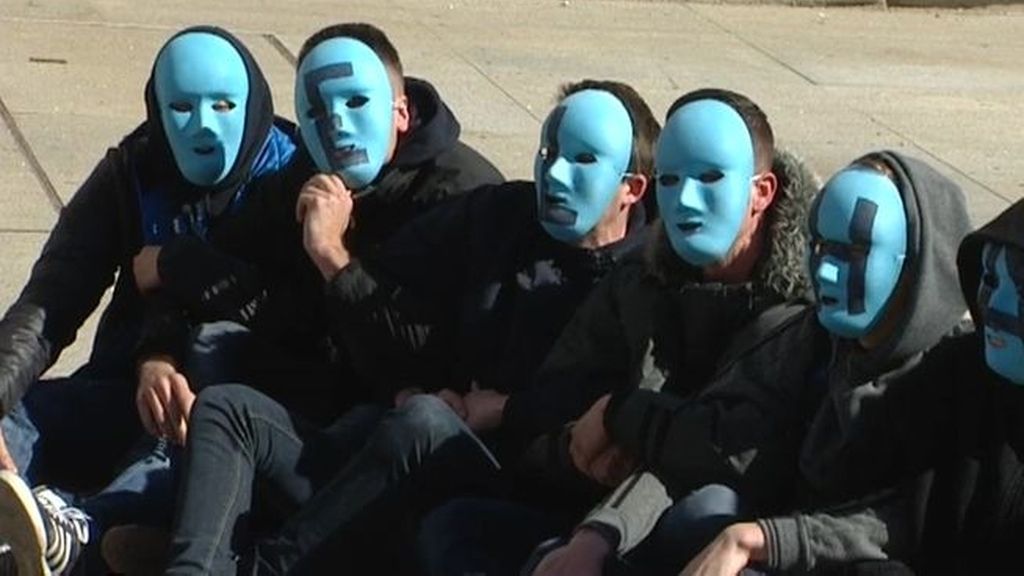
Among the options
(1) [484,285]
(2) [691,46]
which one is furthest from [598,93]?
(2) [691,46]

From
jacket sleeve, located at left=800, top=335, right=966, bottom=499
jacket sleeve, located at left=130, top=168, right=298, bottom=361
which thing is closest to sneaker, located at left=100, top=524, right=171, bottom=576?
jacket sleeve, located at left=130, top=168, right=298, bottom=361

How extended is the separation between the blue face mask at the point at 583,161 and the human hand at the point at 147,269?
3.22ft

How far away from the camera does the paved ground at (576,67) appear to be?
29.2 feet

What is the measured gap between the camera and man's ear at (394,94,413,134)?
514cm

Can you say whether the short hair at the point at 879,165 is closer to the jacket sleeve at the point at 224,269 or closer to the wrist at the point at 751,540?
the wrist at the point at 751,540

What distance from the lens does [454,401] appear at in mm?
4855

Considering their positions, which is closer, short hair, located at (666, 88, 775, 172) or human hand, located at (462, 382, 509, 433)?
short hair, located at (666, 88, 775, 172)

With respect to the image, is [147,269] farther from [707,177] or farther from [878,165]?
[878,165]

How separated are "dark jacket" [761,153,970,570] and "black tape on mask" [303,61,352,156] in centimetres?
149

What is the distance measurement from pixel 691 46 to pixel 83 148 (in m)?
3.52

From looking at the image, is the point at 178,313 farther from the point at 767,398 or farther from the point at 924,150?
the point at 924,150

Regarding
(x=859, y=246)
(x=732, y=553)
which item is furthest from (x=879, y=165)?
(x=732, y=553)

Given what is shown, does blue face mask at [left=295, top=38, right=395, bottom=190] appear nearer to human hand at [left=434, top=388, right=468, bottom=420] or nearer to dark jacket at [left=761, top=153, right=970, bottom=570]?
human hand at [left=434, top=388, right=468, bottom=420]

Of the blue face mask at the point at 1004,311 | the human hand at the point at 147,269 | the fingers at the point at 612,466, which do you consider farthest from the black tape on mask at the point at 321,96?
the blue face mask at the point at 1004,311
